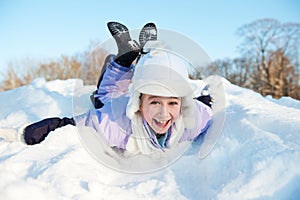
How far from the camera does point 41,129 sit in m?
1.12

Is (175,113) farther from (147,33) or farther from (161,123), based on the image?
(147,33)

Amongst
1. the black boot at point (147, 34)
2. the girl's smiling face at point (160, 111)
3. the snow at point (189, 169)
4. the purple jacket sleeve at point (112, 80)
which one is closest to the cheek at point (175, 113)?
the girl's smiling face at point (160, 111)

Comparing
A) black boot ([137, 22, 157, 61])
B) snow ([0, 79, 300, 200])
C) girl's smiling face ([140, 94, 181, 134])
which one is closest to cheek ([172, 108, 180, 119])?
girl's smiling face ([140, 94, 181, 134])

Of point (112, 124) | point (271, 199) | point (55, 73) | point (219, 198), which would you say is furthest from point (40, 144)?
point (55, 73)

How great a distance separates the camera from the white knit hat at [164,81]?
3.18 ft

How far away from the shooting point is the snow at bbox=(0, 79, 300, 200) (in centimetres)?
66

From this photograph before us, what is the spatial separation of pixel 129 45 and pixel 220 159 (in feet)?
2.55

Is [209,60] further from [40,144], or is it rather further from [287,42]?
[287,42]

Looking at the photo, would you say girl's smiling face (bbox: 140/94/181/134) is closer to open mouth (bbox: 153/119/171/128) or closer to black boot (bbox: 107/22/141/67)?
open mouth (bbox: 153/119/171/128)

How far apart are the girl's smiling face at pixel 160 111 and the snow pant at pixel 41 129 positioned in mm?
310

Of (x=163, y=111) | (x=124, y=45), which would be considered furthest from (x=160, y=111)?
(x=124, y=45)

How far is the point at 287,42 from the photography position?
9008mm

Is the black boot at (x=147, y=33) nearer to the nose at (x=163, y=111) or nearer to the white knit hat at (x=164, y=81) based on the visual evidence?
the white knit hat at (x=164, y=81)

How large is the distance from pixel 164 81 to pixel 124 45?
0.56 m
